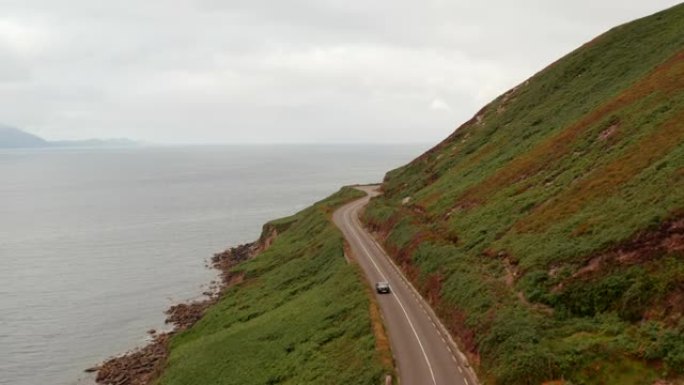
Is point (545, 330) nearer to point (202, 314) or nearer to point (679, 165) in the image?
point (679, 165)

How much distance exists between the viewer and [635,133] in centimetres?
5134

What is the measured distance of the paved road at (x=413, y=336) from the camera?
31.6m

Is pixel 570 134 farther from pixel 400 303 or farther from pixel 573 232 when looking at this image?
pixel 400 303

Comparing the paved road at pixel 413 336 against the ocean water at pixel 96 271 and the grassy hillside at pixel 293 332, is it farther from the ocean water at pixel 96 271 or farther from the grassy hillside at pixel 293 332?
the ocean water at pixel 96 271

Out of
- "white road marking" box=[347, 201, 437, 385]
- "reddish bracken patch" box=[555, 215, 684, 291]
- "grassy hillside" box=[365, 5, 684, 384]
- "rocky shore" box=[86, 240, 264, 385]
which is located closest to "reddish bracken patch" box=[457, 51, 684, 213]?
"grassy hillside" box=[365, 5, 684, 384]

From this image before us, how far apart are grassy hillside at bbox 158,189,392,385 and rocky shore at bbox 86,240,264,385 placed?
7.23ft

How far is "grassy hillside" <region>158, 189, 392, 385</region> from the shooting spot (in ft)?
123

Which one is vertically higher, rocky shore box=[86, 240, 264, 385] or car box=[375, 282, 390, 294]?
car box=[375, 282, 390, 294]

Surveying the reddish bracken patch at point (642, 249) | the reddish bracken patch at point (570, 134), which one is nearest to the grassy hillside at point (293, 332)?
the reddish bracken patch at point (642, 249)

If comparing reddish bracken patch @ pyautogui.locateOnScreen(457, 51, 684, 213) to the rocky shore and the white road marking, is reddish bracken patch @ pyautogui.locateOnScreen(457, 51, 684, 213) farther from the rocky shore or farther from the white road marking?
the rocky shore

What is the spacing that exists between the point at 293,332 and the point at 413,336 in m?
13.4

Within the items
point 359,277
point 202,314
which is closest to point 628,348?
point 359,277

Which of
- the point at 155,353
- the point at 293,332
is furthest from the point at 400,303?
the point at 155,353

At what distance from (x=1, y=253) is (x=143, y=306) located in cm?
5570
